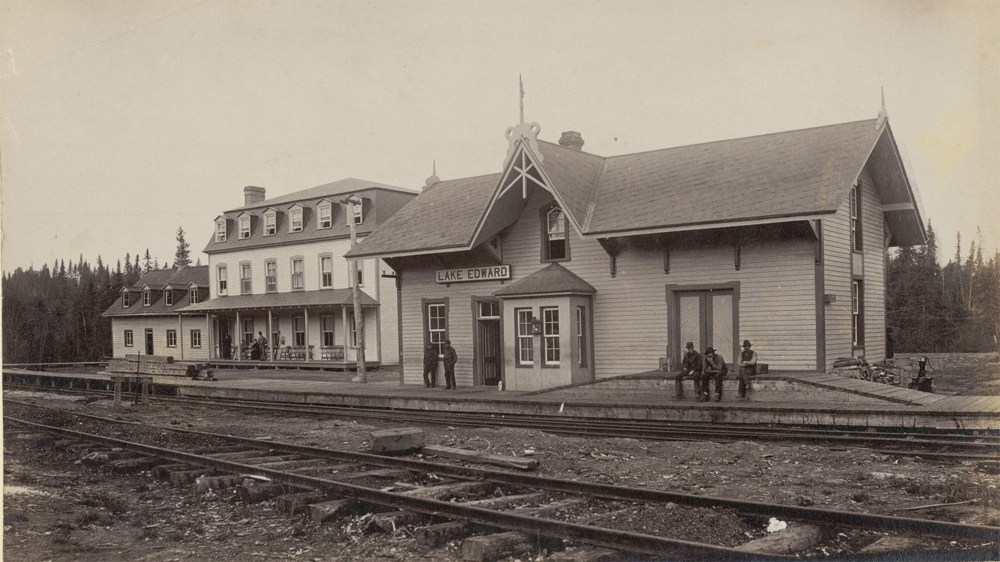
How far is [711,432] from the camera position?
13.0 m

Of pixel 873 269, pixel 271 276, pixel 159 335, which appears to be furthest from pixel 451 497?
pixel 159 335

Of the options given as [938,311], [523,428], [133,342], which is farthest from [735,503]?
[133,342]

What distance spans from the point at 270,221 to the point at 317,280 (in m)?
5.50

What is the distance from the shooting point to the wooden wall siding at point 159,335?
47941 mm

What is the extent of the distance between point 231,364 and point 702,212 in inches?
1260

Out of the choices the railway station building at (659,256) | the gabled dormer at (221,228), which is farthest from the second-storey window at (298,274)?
the railway station building at (659,256)

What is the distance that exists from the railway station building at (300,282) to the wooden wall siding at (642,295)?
15.5 m

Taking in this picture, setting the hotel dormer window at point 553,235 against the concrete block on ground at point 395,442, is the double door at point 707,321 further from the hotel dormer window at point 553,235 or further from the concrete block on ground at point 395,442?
the concrete block on ground at point 395,442

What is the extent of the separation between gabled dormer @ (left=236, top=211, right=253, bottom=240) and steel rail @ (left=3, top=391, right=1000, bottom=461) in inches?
1079

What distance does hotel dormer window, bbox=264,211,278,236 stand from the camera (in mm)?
43438

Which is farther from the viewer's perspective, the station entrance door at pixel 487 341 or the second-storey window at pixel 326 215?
the second-storey window at pixel 326 215

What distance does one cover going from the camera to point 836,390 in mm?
14297

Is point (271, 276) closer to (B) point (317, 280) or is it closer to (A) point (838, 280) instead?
(B) point (317, 280)

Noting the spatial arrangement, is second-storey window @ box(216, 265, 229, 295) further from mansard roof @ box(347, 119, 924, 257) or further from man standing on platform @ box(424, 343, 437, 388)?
man standing on platform @ box(424, 343, 437, 388)
